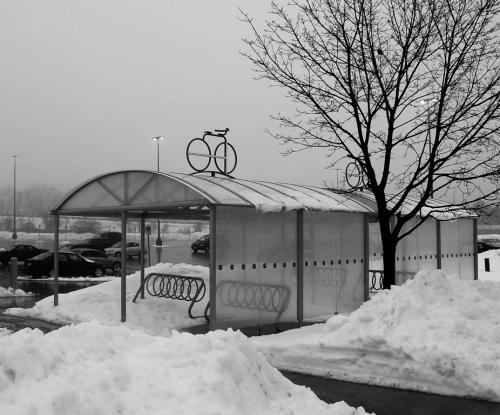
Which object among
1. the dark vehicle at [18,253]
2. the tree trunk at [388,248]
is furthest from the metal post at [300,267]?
the dark vehicle at [18,253]

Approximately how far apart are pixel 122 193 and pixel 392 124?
5.73 m

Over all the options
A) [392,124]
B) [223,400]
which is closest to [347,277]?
[392,124]

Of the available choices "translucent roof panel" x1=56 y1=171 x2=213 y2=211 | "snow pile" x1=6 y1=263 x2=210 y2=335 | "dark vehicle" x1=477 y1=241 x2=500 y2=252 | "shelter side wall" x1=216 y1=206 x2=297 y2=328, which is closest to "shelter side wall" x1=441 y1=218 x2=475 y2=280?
"shelter side wall" x1=216 y1=206 x2=297 y2=328

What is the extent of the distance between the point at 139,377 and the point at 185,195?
575 cm

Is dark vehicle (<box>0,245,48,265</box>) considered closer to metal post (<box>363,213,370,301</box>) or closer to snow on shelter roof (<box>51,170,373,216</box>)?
snow on shelter roof (<box>51,170,373,216</box>)

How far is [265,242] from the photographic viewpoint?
1045 centimetres

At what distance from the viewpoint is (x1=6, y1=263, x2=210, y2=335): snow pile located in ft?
37.1

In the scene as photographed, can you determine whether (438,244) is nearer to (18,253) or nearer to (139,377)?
(139,377)

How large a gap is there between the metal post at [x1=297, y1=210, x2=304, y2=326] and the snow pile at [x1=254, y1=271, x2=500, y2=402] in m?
1.72

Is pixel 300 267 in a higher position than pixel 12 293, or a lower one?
higher

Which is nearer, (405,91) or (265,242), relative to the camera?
(265,242)

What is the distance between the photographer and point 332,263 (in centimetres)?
1184

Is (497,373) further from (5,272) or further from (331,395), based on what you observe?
(5,272)

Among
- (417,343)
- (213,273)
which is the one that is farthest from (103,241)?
(417,343)
